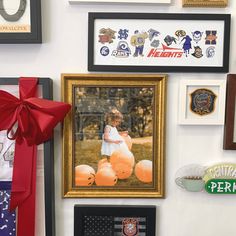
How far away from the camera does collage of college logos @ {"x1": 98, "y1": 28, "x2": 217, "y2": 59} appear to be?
784 mm

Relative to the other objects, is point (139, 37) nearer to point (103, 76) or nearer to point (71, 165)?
point (103, 76)

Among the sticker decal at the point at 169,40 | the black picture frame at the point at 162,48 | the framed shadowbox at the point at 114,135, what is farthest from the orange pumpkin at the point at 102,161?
the sticker decal at the point at 169,40

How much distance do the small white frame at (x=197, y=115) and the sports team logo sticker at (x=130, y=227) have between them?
0.28m

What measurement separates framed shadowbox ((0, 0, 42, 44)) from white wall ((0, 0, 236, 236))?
3 cm

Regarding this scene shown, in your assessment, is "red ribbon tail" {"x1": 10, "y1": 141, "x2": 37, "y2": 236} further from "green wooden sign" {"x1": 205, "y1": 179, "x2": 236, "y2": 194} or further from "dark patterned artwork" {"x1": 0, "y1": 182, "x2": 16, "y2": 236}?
"green wooden sign" {"x1": 205, "y1": 179, "x2": 236, "y2": 194}

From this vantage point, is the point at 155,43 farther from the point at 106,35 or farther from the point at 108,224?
the point at 108,224

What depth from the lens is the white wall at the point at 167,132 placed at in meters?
0.79

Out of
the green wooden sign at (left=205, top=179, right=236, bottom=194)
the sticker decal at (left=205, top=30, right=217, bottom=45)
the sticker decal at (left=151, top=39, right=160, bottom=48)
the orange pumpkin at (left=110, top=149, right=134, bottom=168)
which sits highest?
the sticker decal at (left=205, top=30, right=217, bottom=45)

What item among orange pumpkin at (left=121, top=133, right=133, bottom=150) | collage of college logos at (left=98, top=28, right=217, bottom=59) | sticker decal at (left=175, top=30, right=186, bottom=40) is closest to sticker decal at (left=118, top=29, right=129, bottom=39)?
collage of college logos at (left=98, top=28, right=217, bottom=59)

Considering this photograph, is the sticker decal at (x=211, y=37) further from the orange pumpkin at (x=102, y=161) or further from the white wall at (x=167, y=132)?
the orange pumpkin at (x=102, y=161)

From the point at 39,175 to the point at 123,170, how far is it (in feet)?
0.70

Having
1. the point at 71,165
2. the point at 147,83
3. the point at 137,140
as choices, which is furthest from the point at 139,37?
the point at 71,165

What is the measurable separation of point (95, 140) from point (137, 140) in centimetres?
11

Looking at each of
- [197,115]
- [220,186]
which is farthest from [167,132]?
[220,186]
